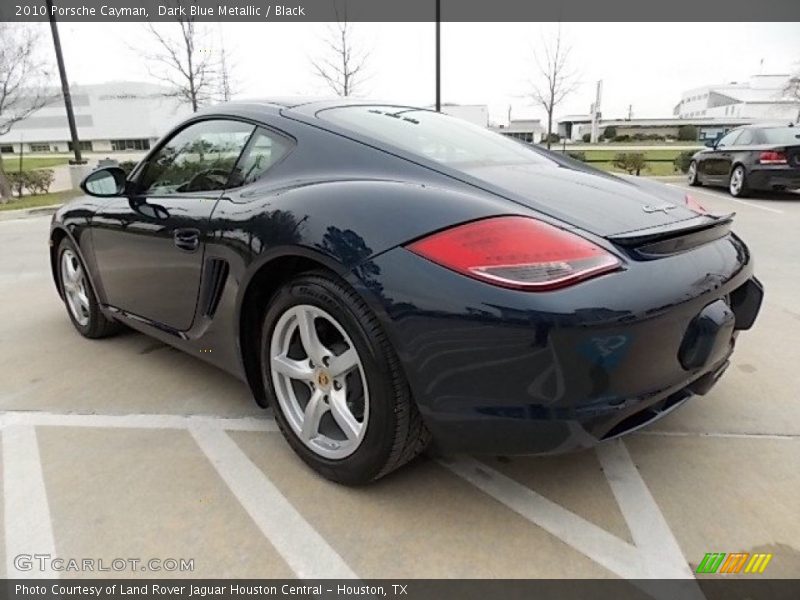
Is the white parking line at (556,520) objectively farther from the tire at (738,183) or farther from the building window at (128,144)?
the building window at (128,144)

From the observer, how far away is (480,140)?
271 cm

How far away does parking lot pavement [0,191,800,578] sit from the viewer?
5.84ft

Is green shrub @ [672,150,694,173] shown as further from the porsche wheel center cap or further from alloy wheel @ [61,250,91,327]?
the porsche wheel center cap

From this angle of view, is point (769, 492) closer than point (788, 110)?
Yes

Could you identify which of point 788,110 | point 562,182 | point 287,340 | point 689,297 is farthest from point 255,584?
point 788,110

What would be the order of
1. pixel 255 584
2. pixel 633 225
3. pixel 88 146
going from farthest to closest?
pixel 88 146 → pixel 633 225 → pixel 255 584

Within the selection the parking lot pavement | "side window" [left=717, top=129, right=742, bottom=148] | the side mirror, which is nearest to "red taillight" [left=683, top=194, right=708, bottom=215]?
the parking lot pavement

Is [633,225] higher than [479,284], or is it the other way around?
[633,225]

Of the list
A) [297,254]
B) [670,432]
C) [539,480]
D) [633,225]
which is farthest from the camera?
[670,432]

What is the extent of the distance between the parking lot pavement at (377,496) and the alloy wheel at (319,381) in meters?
0.19

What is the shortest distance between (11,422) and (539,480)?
7.93ft

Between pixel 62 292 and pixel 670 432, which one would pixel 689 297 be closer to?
pixel 670 432

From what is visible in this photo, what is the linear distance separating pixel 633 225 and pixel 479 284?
60cm

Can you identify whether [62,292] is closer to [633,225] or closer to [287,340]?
[287,340]
